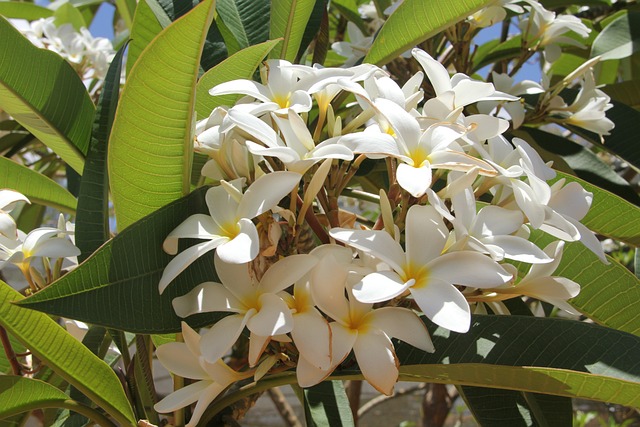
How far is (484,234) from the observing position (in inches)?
21.7

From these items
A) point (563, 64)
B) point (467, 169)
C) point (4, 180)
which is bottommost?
point (563, 64)

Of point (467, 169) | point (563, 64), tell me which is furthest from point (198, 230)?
point (563, 64)

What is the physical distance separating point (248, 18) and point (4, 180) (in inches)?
16.8

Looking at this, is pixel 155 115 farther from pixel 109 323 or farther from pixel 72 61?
pixel 72 61

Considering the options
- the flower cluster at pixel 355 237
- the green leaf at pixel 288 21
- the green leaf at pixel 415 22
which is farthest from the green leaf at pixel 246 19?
the flower cluster at pixel 355 237

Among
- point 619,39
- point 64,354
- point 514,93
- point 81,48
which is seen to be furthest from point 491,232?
point 81,48

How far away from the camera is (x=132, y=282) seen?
58cm

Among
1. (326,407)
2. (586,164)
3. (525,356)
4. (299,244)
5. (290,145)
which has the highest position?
(290,145)

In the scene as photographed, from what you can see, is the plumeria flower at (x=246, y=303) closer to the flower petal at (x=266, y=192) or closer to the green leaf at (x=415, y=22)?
the flower petal at (x=266, y=192)

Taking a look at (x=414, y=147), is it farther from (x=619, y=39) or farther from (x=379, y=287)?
(x=619, y=39)

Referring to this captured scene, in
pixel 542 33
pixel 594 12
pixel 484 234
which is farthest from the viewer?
pixel 594 12

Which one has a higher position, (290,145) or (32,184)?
(290,145)

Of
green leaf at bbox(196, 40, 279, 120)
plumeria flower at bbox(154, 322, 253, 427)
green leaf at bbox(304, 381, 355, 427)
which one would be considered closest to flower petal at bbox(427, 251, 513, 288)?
plumeria flower at bbox(154, 322, 253, 427)

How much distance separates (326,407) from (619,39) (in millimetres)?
945
